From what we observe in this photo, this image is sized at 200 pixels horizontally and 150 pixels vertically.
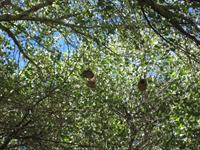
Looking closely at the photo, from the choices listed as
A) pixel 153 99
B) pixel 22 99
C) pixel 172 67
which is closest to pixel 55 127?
pixel 22 99

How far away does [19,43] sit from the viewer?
11305 millimetres

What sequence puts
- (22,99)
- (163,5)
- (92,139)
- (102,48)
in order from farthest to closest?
1. (92,139)
2. (102,48)
3. (22,99)
4. (163,5)

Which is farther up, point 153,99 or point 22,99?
point 153,99

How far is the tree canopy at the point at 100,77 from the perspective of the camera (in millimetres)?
8992

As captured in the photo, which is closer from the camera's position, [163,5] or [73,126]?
[163,5]

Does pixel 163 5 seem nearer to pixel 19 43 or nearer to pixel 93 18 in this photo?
pixel 93 18

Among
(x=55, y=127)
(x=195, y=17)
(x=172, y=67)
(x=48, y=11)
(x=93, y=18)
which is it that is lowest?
(x=55, y=127)

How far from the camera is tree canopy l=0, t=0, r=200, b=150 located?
29.5 ft

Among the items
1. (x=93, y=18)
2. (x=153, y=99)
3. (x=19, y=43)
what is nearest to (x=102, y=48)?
(x=93, y=18)

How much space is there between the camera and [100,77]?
624 inches

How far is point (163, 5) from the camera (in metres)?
8.38

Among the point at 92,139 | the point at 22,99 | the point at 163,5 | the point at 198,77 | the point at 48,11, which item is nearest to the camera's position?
the point at 163,5

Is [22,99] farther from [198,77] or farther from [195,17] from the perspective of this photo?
[198,77]

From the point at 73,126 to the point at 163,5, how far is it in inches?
197
